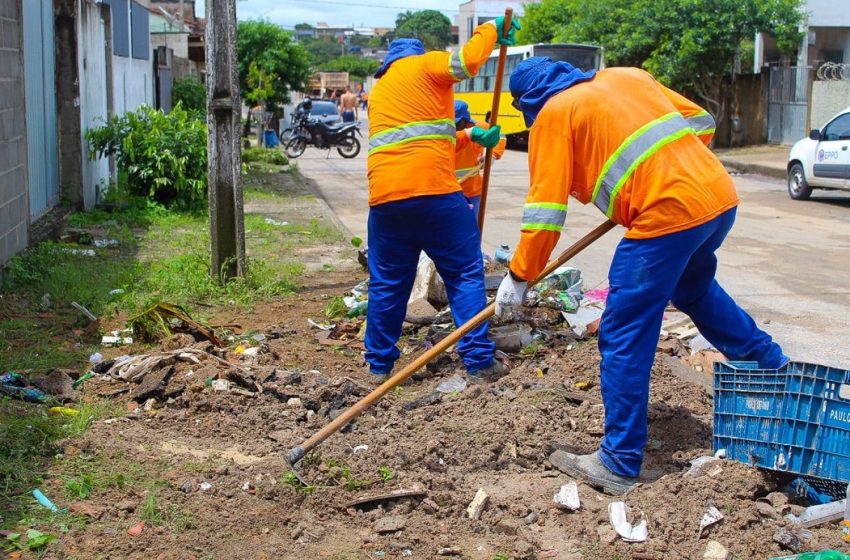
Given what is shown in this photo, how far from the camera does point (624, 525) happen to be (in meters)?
3.93

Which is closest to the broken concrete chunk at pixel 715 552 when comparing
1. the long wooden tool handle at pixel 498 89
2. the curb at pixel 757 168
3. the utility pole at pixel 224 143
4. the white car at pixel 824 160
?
the long wooden tool handle at pixel 498 89

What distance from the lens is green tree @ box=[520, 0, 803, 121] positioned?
2545 cm

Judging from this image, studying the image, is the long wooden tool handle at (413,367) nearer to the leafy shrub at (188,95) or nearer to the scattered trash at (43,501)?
the scattered trash at (43,501)

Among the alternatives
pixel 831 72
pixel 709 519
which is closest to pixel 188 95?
pixel 831 72

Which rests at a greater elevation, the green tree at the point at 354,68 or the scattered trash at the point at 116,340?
the green tree at the point at 354,68

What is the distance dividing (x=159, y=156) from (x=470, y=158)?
6.83 m

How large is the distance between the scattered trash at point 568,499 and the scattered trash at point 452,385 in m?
1.65

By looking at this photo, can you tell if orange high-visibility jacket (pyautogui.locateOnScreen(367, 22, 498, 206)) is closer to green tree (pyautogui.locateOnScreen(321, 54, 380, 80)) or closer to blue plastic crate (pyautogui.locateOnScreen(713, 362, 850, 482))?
blue plastic crate (pyautogui.locateOnScreen(713, 362, 850, 482))

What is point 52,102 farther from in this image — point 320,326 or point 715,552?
point 715,552

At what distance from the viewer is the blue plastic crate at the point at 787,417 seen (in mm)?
3924

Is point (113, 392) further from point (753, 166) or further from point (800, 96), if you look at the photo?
point (800, 96)

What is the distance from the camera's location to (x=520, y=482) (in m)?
4.43

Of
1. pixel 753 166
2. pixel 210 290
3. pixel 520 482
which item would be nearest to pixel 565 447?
pixel 520 482

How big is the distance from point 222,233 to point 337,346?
6.70 ft
